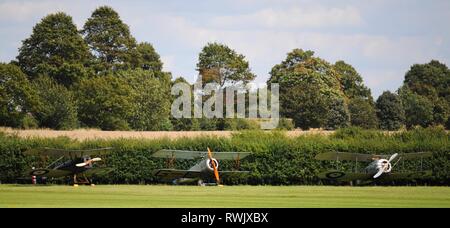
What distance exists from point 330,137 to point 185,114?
4567 centimetres

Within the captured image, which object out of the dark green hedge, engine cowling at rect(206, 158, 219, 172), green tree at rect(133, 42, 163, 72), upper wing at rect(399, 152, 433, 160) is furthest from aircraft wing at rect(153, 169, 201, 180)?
green tree at rect(133, 42, 163, 72)

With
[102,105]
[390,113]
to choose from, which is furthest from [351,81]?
[102,105]

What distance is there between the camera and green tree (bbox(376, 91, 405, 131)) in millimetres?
106312

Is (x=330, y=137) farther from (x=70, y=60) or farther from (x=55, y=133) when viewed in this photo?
(x=70, y=60)

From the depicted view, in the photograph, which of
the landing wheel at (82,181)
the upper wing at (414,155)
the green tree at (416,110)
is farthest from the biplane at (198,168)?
the green tree at (416,110)

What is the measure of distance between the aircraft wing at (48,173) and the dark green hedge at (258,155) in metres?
3.29

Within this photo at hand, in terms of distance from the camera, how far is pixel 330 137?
49781 millimetres

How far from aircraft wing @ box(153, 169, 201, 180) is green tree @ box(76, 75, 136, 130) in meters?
43.2

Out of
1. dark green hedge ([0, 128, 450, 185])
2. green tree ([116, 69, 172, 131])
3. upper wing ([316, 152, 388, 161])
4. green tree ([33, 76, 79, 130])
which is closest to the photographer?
upper wing ([316, 152, 388, 161])

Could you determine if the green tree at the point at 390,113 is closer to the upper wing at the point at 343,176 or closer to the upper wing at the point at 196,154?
the upper wing at the point at 196,154

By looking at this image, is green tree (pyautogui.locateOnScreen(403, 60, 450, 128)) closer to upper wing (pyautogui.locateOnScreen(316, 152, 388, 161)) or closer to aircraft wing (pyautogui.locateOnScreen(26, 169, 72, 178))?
upper wing (pyautogui.locateOnScreen(316, 152, 388, 161))

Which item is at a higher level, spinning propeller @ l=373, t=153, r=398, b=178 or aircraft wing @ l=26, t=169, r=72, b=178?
spinning propeller @ l=373, t=153, r=398, b=178

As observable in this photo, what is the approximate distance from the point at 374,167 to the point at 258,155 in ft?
20.4
